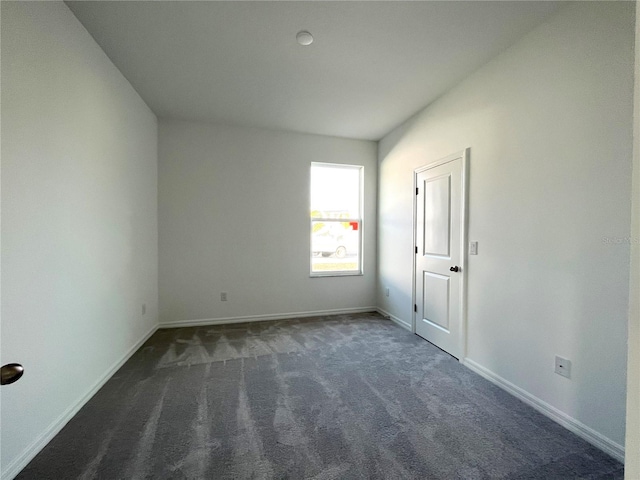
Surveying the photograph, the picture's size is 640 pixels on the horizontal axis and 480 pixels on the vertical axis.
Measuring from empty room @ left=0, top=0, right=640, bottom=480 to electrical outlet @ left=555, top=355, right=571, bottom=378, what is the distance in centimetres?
3

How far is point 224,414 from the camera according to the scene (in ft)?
6.29

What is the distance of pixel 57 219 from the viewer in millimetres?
1771

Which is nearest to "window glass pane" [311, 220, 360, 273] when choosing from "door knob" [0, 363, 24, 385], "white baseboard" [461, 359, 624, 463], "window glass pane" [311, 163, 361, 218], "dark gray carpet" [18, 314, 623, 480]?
"window glass pane" [311, 163, 361, 218]

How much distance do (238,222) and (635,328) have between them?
3.83m

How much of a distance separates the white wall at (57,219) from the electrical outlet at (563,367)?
3216 millimetres

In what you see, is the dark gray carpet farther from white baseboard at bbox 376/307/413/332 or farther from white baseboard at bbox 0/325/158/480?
white baseboard at bbox 376/307/413/332

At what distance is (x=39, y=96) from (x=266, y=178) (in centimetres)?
254

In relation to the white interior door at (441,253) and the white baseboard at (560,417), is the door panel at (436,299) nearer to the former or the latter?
the white interior door at (441,253)

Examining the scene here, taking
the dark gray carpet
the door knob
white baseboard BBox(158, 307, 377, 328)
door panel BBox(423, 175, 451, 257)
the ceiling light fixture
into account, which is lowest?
the dark gray carpet

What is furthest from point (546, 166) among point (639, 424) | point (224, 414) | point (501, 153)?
point (224, 414)

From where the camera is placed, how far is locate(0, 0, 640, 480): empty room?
1.52 metres

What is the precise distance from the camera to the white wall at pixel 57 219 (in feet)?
4.75

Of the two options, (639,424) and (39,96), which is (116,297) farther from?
(639,424)

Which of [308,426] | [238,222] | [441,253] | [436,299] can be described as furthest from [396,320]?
[238,222]
